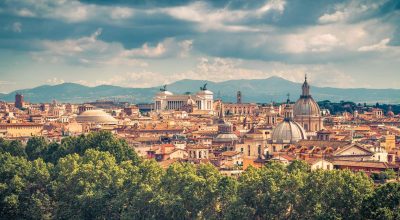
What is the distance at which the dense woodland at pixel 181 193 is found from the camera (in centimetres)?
4509

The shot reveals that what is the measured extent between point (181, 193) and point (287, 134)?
38097 mm

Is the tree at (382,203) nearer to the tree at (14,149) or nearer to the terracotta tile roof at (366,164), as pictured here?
the terracotta tile roof at (366,164)

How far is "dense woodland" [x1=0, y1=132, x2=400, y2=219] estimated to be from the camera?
45.1 meters

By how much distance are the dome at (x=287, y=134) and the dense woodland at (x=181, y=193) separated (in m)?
28.6

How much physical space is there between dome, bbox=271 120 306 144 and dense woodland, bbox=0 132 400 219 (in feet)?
93.7

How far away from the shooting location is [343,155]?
72188 millimetres

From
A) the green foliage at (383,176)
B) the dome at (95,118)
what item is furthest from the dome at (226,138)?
the dome at (95,118)

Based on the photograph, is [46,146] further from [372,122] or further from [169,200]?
[372,122]

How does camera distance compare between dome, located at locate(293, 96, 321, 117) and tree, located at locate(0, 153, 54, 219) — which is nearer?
tree, located at locate(0, 153, 54, 219)

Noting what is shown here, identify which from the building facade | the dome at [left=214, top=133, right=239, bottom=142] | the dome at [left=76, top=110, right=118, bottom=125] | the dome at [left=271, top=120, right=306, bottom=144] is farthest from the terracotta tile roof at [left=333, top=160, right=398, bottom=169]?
the dome at [left=76, top=110, right=118, bottom=125]

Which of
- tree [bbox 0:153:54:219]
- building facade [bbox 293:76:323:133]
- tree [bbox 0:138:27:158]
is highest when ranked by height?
building facade [bbox 293:76:323:133]

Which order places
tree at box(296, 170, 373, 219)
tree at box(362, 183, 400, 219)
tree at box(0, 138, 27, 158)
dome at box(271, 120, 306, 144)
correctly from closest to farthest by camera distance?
tree at box(362, 183, 400, 219) < tree at box(296, 170, 373, 219) < tree at box(0, 138, 27, 158) < dome at box(271, 120, 306, 144)

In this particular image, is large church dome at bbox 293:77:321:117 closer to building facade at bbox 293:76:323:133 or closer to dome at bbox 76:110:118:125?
building facade at bbox 293:76:323:133

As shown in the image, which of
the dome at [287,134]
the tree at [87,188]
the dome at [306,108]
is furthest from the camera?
the dome at [306,108]
